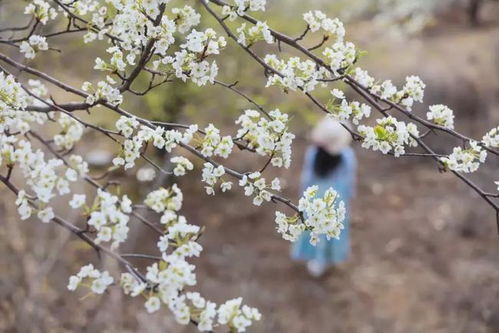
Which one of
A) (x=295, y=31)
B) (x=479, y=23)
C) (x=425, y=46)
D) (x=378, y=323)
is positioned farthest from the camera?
(x=479, y=23)

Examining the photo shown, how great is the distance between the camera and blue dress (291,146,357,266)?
504 centimetres

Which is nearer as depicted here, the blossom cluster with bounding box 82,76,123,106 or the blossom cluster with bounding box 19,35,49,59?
the blossom cluster with bounding box 82,76,123,106

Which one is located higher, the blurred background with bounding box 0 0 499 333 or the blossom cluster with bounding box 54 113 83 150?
the blurred background with bounding box 0 0 499 333

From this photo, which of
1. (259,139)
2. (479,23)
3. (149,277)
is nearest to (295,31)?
(259,139)

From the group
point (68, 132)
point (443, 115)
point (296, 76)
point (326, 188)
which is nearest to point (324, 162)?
point (326, 188)

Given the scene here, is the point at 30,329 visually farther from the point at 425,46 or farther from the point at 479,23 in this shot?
the point at 479,23

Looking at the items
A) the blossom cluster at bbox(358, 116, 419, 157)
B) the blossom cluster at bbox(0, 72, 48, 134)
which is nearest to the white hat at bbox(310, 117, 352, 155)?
the blossom cluster at bbox(358, 116, 419, 157)

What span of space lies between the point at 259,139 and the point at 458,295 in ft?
12.7

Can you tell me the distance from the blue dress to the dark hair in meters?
0.03

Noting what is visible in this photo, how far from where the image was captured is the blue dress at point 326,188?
199 inches

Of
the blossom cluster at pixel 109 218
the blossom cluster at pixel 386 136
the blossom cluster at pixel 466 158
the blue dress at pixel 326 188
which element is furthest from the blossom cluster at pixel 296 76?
the blue dress at pixel 326 188

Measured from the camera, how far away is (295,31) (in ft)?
18.9

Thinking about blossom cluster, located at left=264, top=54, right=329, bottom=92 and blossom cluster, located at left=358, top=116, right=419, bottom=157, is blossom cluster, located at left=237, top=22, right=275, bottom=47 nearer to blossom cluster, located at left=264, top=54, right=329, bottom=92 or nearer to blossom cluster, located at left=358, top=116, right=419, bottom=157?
blossom cluster, located at left=264, top=54, right=329, bottom=92

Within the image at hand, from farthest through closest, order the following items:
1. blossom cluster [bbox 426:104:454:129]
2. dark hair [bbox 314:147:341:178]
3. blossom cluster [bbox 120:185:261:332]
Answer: dark hair [bbox 314:147:341:178], blossom cluster [bbox 426:104:454:129], blossom cluster [bbox 120:185:261:332]
